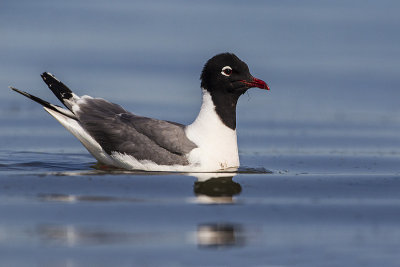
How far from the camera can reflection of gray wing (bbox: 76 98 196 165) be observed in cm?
1303

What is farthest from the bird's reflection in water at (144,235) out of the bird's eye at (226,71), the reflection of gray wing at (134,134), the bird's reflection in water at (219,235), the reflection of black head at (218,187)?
the bird's eye at (226,71)

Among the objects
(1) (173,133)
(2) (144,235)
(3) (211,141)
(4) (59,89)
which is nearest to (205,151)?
(3) (211,141)

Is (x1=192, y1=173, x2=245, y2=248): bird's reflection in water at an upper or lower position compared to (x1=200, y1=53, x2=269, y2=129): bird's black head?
lower

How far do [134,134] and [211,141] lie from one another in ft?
3.44

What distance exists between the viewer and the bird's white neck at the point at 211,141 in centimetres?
1302

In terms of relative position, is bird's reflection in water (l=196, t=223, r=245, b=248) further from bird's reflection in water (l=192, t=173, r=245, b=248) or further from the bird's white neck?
the bird's white neck

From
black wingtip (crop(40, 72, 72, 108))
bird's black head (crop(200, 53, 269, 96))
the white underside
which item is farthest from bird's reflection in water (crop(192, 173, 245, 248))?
black wingtip (crop(40, 72, 72, 108))

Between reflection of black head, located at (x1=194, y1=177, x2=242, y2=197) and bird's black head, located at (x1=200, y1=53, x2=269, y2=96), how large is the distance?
138 centimetres

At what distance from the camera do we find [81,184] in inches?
481

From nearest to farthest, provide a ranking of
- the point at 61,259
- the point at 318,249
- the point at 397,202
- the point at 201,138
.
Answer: the point at 61,259
the point at 318,249
the point at 397,202
the point at 201,138

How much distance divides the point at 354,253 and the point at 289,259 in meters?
0.68

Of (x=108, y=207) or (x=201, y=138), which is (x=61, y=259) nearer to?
(x=108, y=207)

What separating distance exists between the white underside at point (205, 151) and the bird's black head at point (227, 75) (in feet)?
0.72

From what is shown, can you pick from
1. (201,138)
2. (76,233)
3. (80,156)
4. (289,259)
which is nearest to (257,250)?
(289,259)
